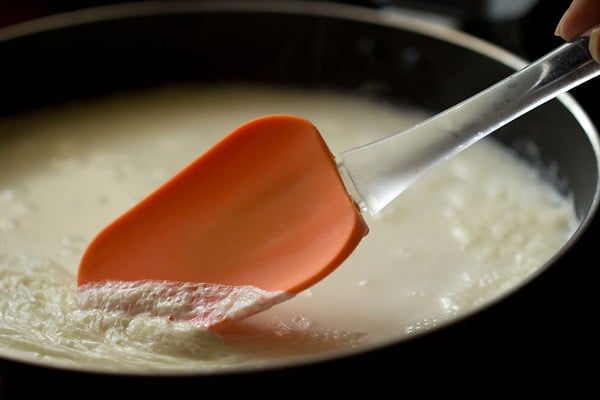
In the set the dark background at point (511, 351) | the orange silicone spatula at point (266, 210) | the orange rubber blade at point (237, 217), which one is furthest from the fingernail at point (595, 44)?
the orange rubber blade at point (237, 217)

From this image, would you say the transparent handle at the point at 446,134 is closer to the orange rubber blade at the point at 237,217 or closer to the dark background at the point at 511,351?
the orange rubber blade at the point at 237,217

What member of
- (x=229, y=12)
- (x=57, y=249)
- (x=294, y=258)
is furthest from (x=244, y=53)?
(x=294, y=258)

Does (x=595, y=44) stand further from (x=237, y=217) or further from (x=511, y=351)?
(x=237, y=217)

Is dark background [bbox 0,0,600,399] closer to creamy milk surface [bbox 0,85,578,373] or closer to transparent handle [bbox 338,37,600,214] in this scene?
creamy milk surface [bbox 0,85,578,373]

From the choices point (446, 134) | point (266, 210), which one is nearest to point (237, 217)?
point (266, 210)

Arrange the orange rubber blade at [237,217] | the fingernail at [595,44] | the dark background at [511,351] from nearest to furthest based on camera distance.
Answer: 1. the dark background at [511,351]
2. the fingernail at [595,44]
3. the orange rubber blade at [237,217]

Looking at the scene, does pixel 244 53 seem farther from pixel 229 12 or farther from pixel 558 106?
pixel 558 106

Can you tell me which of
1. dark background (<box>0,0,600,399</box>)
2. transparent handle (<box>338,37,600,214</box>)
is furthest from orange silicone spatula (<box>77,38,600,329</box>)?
dark background (<box>0,0,600,399</box>)
